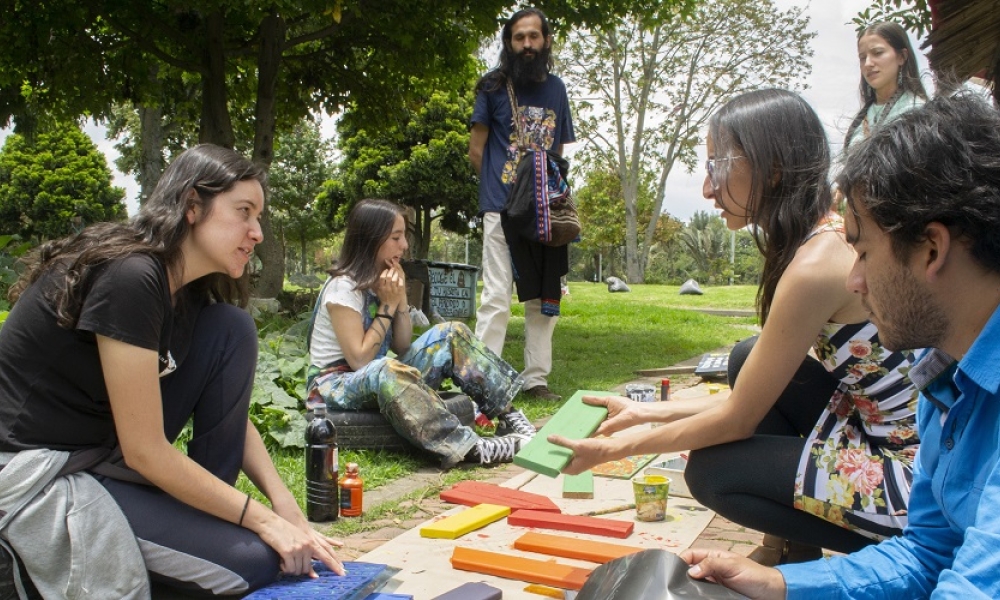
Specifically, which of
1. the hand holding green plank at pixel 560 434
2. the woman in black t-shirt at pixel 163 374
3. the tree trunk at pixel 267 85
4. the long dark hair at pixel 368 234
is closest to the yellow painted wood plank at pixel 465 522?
the woman in black t-shirt at pixel 163 374

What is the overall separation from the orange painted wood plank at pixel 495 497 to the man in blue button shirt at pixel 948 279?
214 centimetres

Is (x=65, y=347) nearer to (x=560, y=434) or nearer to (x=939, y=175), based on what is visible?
(x=560, y=434)

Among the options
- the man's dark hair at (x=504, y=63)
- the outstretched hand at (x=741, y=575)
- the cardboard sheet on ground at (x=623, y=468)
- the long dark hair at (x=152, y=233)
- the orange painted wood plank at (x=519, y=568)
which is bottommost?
the orange painted wood plank at (x=519, y=568)

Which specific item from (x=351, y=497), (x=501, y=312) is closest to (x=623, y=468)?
(x=351, y=497)

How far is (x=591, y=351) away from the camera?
9266 mm

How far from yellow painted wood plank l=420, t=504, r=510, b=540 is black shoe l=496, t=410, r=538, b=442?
1.22m

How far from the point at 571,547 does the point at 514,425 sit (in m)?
1.84

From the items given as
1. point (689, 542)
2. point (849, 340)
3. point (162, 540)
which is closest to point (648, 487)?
point (689, 542)

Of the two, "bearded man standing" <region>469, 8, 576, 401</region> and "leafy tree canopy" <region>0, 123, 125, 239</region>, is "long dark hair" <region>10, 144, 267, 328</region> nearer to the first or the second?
"bearded man standing" <region>469, 8, 576, 401</region>

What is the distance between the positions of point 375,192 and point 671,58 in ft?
55.2

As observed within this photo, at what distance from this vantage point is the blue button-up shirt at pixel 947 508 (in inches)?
50.4

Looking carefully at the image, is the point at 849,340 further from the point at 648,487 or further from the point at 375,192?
the point at 375,192

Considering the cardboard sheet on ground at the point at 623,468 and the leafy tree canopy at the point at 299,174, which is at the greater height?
the leafy tree canopy at the point at 299,174

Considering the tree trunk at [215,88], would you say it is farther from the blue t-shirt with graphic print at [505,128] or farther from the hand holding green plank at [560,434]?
the hand holding green plank at [560,434]
